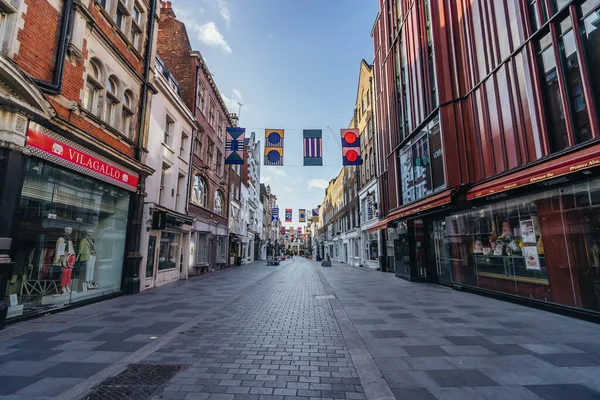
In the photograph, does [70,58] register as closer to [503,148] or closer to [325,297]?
[325,297]

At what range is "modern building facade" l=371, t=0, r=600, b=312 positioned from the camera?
7344 mm

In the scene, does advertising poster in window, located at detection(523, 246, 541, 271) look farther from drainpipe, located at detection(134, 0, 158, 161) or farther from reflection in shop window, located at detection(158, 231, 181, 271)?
reflection in shop window, located at detection(158, 231, 181, 271)

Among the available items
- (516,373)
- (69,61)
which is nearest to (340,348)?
Answer: (516,373)

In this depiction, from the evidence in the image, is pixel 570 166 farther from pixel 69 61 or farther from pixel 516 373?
pixel 69 61

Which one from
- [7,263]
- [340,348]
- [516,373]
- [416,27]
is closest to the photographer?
[516,373]

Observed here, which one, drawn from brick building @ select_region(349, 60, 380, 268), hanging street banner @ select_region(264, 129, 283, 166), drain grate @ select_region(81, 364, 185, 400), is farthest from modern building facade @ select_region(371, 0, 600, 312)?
drain grate @ select_region(81, 364, 185, 400)

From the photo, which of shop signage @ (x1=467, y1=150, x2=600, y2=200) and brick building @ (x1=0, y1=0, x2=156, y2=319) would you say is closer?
shop signage @ (x1=467, y1=150, x2=600, y2=200)

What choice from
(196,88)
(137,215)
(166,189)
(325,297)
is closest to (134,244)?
(137,215)

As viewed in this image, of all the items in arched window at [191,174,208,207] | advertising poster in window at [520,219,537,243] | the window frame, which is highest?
the window frame

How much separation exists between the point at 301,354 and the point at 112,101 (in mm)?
11328

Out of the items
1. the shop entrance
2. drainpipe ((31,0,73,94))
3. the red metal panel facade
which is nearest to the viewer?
the red metal panel facade

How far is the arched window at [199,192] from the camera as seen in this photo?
792 inches

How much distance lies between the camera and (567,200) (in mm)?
7668

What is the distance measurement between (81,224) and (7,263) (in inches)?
120
